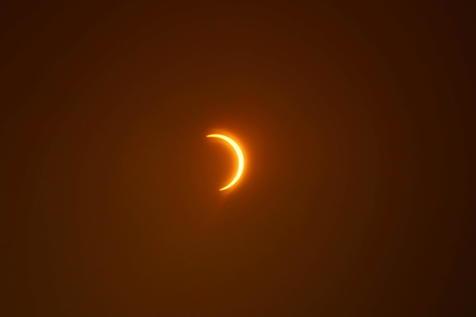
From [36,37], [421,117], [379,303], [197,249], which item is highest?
[36,37]

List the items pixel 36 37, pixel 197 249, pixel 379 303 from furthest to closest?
pixel 379 303 → pixel 197 249 → pixel 36 37

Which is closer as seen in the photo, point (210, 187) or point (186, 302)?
point (210, 187)

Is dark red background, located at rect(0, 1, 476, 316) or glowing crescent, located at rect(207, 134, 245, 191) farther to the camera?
glowing crescent, located at rect(207, 134, 245, 191)

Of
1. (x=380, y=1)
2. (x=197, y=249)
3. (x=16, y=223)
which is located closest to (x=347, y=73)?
(x=380, y=1)

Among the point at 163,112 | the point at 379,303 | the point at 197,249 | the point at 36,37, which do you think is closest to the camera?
the point at 36,37

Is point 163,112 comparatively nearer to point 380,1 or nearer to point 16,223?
point 16,223

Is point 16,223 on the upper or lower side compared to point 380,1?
lower

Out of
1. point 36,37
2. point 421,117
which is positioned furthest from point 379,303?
point 36,37

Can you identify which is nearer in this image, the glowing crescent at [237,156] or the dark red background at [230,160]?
the dark red background at [230,160]
